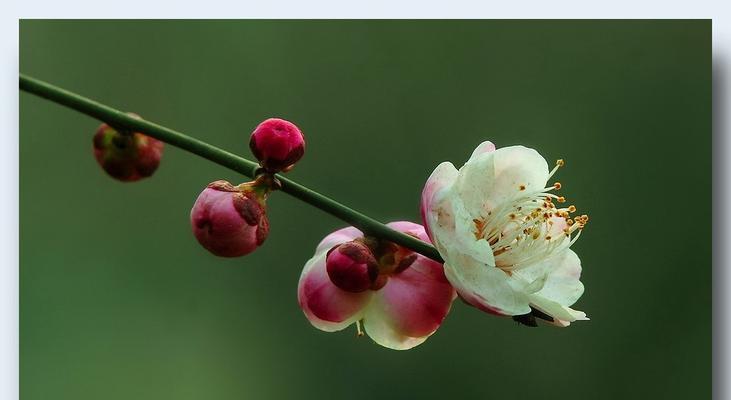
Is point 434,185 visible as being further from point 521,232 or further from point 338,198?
point 338,198

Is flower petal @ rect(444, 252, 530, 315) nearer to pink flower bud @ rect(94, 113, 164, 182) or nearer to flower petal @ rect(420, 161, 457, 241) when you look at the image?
flower petal @ rect(420, 161, 457, 241)

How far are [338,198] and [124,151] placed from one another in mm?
1982

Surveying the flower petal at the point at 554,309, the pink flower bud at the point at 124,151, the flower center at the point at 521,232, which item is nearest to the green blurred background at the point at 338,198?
the pink flower bud at the point at 124,151

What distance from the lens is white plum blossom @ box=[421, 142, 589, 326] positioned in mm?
1084

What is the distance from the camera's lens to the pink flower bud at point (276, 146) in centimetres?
113

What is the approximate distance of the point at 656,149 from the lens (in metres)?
2.70

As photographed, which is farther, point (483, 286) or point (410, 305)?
point (410, 305)

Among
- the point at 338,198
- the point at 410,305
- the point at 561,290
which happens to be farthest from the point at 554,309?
the point at 338,198

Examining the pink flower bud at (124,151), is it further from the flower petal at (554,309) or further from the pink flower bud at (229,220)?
the flower petal at (554,309)

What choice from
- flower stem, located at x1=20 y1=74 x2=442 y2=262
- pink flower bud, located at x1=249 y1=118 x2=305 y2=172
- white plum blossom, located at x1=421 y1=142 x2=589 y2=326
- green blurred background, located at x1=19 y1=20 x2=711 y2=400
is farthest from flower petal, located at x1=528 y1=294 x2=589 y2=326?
green blurred background, located at x1=19 y1=20 x2=711 y2=400

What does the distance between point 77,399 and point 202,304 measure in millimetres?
653

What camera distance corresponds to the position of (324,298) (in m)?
1.18

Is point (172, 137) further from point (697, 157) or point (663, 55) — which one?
point (663, 55)

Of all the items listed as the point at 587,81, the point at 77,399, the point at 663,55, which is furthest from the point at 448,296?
the point at 77,399
